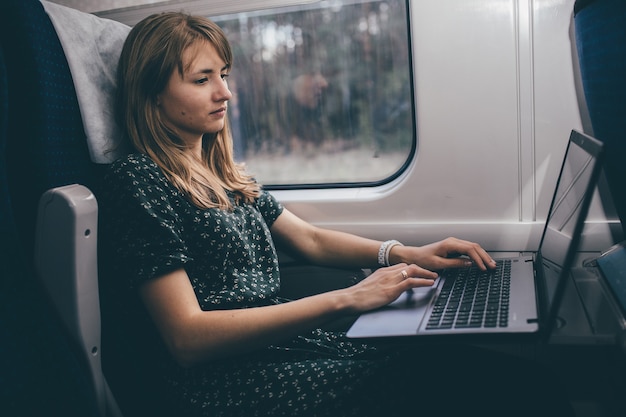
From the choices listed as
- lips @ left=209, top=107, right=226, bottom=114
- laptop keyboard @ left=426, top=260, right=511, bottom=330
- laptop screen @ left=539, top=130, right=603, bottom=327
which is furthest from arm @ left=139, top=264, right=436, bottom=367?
lips @ left=209, top=107, right=226, bottom=114

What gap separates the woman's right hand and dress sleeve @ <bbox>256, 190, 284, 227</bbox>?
493mm

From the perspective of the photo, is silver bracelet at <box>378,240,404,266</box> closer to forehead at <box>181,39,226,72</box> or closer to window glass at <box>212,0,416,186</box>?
window glass at <box>212,0,416,186</box>

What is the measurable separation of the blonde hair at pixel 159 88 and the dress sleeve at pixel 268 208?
25cm

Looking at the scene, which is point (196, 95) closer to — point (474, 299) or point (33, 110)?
point (33, 110)

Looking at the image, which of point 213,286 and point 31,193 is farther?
point 213,286

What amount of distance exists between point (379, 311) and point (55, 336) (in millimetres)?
693

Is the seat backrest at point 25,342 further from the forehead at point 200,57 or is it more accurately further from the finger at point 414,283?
the finger at point 414,283

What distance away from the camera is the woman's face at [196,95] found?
1.48 m

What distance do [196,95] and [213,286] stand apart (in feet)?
1.62

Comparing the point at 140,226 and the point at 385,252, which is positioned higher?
the point at 140,226

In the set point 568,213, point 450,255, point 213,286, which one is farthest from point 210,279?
point 568,213

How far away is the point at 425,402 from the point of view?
1211 millimetres

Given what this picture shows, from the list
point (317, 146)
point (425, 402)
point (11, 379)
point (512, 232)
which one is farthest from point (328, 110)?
point (11, 379)

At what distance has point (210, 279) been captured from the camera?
141cm
